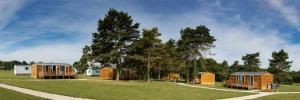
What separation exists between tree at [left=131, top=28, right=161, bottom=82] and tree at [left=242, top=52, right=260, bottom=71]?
118ft

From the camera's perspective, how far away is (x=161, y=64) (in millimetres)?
60469

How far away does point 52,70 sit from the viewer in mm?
52375

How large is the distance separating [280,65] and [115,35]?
3806 cm

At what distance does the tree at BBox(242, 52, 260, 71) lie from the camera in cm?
8169

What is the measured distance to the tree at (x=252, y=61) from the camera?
81688 mm

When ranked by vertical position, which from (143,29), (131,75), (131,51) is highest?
(143,29)

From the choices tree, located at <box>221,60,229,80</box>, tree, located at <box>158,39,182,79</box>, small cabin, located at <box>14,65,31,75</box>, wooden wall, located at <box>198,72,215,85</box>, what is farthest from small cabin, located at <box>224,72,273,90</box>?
small cabin, located at <box>14,65,31,75</box>

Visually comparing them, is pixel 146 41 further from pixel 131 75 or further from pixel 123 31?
pixel 131 75

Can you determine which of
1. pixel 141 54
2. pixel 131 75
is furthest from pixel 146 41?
pixel 131 75

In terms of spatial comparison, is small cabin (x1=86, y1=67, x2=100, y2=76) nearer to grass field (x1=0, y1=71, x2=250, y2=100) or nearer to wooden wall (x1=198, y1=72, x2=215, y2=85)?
wooden wall (x1=198, y1=72, x2=215, y2=85)

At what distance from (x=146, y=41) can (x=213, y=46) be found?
49.0 ft

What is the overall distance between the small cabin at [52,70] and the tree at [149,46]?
1087 cm

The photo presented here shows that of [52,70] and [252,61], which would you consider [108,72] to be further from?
[252,61]

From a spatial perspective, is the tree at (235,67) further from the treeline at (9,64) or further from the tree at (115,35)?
the treeline at (9,64)
